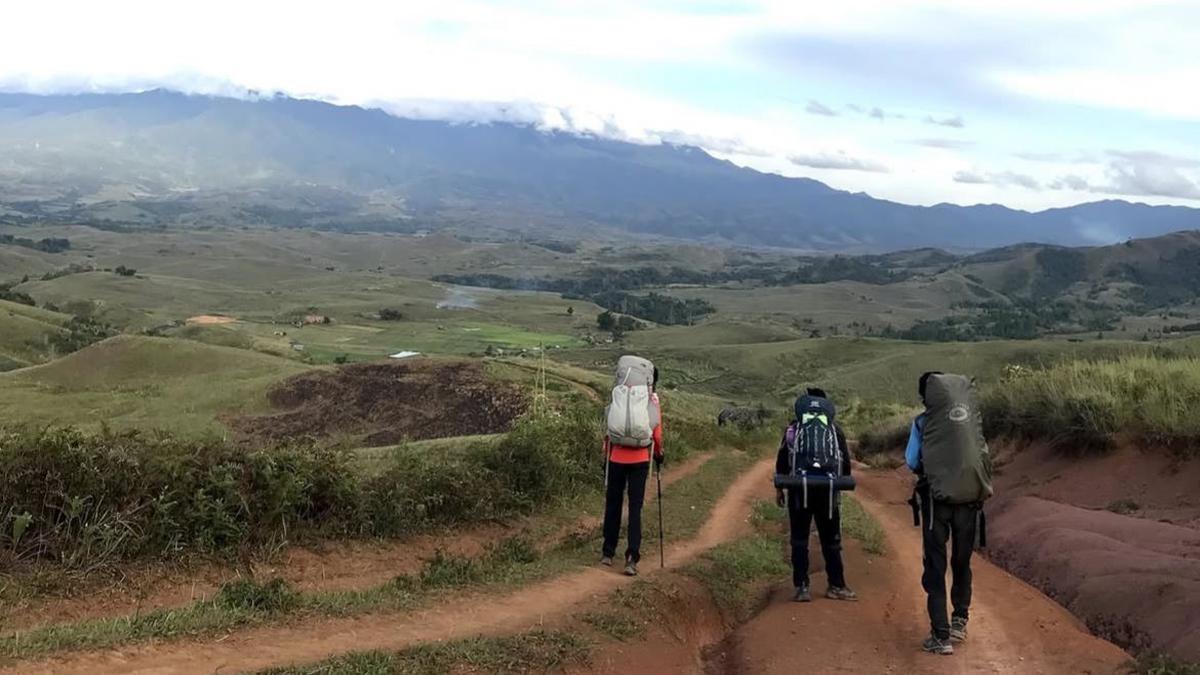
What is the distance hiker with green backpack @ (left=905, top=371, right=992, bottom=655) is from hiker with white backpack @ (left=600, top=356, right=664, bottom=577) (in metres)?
2.51

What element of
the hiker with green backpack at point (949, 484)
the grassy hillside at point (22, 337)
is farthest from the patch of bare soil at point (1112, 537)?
the grassy hillside at point (22, 337)

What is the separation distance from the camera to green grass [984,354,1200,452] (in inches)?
534

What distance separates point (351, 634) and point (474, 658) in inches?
37.1

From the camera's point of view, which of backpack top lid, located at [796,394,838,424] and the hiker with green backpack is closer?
the hiker with green backpack

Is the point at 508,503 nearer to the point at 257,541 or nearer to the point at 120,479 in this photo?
the point at 257,541

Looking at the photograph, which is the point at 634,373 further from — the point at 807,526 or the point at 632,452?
the point at 807,526

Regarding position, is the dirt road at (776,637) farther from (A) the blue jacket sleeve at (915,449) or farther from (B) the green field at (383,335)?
(B) the green field at (383,335)

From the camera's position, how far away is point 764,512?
545 inches

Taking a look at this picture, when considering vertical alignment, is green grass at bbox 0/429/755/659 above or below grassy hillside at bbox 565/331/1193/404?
above

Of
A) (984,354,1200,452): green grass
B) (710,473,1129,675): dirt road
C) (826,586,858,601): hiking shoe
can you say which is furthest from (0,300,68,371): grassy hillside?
(710,473,1129,675): dirt road

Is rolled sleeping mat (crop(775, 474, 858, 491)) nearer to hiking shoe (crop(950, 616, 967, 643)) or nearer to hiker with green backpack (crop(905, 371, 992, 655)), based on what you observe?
hiker with green backpack (crop(905, 371, 992, 655))

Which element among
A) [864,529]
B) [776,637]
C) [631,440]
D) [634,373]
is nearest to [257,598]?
[631,440]

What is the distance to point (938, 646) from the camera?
7.39 m

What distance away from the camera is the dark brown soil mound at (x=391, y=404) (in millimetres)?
23172
